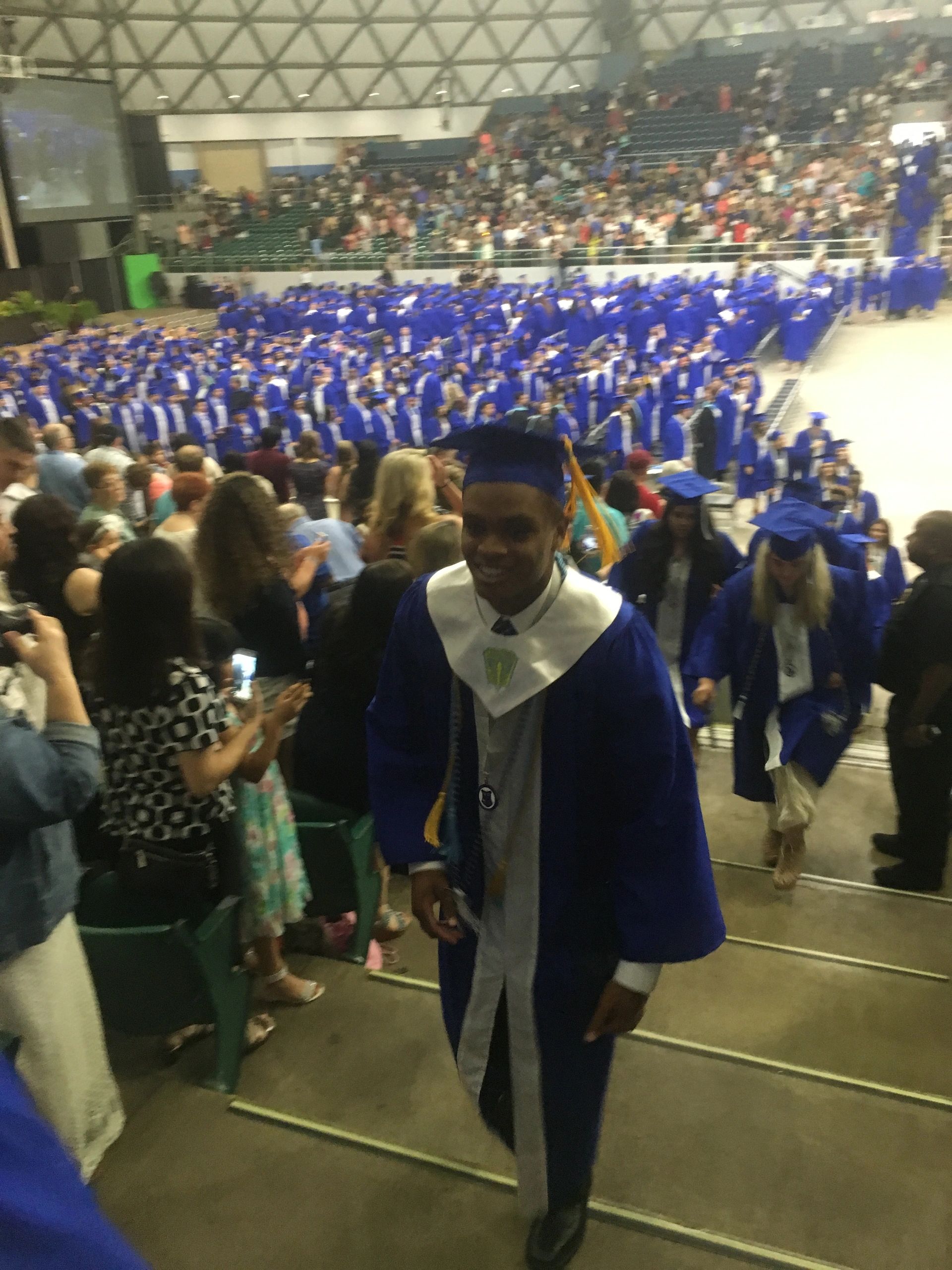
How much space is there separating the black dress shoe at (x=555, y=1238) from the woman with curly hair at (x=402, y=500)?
207 centimetres

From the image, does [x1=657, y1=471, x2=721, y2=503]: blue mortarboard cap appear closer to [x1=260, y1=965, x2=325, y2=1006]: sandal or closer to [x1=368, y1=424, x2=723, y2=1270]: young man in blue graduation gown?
[x1=368, y1=424, x2=723, y2=1270]: young man in blue graduation gown

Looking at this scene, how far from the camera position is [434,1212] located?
1821 mm

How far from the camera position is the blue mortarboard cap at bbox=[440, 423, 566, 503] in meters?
1.47

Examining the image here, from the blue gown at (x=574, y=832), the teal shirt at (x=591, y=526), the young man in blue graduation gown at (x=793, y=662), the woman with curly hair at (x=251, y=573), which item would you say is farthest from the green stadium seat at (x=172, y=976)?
the teal shirt at (x=591, y=526)

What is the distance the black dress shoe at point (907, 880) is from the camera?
319cm

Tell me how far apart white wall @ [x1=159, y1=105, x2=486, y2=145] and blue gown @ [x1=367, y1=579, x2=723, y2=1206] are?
1097 inches

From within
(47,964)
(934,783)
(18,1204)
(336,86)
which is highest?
(336,86)

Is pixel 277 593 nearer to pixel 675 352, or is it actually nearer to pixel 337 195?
pixel 675 352

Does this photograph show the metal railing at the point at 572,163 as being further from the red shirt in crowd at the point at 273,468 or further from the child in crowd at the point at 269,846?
the child in crowd at the point at 269,846

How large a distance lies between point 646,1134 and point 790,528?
1673 millimetres

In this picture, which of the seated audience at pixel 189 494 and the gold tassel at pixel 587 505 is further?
the seated audience at pixel 189 494

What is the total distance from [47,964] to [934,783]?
2583 millimetres

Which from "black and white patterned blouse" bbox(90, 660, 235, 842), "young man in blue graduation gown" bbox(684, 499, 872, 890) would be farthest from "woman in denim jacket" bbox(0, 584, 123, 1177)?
"young man in blue graduation gown" bbox(684, 499, 872, 890)

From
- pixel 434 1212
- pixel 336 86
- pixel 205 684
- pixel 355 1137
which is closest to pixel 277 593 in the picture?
pixel 205 684
